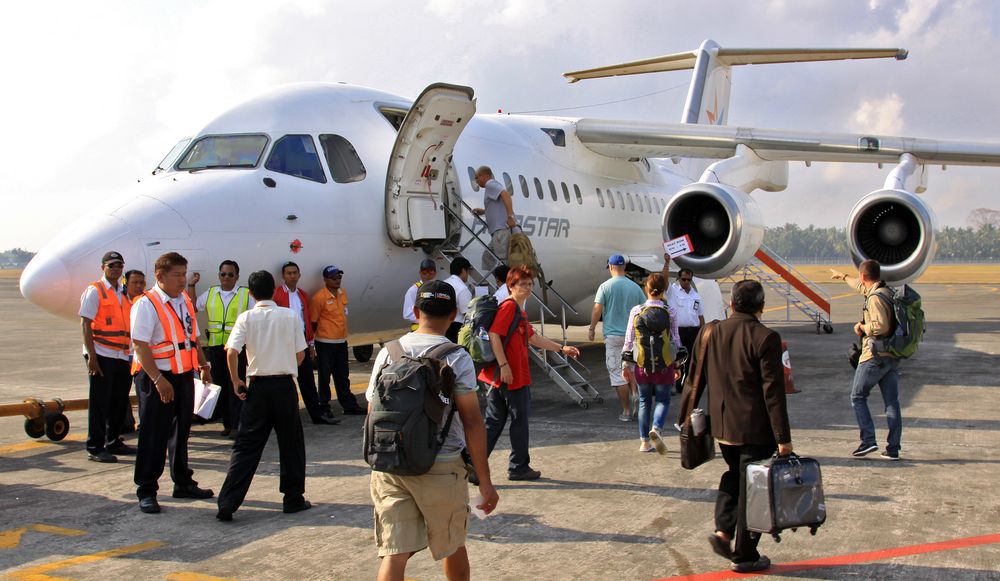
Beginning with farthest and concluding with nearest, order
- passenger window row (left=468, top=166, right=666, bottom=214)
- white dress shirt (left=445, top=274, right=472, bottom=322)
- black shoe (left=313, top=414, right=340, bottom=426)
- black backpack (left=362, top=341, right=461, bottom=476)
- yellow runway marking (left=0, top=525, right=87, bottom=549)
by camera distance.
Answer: passenger window row (left=468, top=166, right=666, bottom=214) → black shoe (left=313, top=414, right=340, bottom=426) → white dress shirt (left=445, top=274, right=472, bottom=322) → yellow runway marking (left=0, top=525, right=87, bottom=549) → black backpack (left=362, top=341, right=461, bottom=476)

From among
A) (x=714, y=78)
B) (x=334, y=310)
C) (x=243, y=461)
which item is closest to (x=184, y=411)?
(x=243, y=461)

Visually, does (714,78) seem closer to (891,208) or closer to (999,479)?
(891,208)

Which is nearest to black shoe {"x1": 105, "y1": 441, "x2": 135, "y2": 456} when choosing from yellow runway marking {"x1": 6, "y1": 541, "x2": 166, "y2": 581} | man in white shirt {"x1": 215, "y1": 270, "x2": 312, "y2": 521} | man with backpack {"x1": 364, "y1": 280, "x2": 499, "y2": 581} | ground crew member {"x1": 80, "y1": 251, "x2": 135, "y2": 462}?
ground crew member {"x1": 80, "y1": 251, "x2": 135, "y2": 462}

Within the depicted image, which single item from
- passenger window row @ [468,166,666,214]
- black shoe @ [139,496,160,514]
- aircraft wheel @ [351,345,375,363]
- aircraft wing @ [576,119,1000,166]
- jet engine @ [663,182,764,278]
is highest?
aircraft wing @ [576,119,1000,166]

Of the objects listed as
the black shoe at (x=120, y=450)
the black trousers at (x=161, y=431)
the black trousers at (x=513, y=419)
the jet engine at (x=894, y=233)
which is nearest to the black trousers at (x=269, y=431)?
the black trousers at (x=161, y=431)

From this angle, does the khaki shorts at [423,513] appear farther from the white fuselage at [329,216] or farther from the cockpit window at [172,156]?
the cockpit window at [172,156]

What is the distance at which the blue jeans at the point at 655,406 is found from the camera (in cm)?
779

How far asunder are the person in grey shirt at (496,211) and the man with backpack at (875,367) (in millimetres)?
4345

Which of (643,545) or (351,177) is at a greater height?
(351,177)

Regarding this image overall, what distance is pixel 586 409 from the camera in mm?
10117

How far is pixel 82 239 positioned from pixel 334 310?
251 cm

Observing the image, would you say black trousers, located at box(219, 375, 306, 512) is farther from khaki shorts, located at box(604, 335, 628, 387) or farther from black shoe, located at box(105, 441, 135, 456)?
khaki shorts, located at box(604, 335, 628, 387)

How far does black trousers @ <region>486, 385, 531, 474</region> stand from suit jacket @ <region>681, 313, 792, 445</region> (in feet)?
7.03

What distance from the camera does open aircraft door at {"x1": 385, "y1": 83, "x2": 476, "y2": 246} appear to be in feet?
32.2
